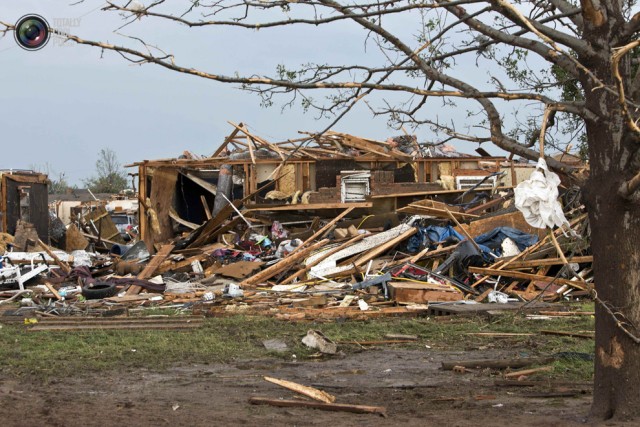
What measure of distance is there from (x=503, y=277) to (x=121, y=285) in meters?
7.98

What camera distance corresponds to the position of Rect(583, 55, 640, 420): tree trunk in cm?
606

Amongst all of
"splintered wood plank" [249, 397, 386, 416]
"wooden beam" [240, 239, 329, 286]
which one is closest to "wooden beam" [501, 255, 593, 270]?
"wooden beam" [240, 239, 329, 286]

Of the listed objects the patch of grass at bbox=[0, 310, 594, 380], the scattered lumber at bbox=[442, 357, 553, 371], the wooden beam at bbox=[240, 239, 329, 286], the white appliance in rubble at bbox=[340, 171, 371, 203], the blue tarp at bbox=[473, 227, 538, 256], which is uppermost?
the white appliance in rubble at bbox=[340, 171, 371, 203]

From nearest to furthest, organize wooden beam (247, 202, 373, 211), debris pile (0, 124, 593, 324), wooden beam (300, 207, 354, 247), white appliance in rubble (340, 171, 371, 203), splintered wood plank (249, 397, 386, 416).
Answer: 1. splintered wood plank (249, 397, 386, 416)
2. debris pile (0, 124, 593, 324)
3. wooden beam (300, 207, 354, 247)
4. wooden beam (247, 202, 373, 211)
5. white appliance in rubble (340, 171, 371, 203)

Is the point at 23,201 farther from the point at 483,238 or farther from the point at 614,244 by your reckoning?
the point at 614,244

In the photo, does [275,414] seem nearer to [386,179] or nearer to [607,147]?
[607,147]

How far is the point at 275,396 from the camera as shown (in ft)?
26.1

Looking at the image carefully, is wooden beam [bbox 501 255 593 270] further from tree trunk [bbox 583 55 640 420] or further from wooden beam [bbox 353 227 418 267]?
tree trunk [bbox 583 55 640 420]

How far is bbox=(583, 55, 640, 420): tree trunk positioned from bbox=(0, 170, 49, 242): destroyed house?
Result: 21487 millimetres

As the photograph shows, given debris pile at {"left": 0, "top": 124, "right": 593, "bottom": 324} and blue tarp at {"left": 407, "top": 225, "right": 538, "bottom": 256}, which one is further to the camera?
blue tarp at {"left": 407, "top": 225, "right": 538, "bottom": 256}

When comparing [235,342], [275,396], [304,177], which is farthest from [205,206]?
[275,396]

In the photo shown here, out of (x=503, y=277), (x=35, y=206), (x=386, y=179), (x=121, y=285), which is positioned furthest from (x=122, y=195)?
(x=503, y=277)

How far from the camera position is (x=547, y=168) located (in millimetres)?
5984

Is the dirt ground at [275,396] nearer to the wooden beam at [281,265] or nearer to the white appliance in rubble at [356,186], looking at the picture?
the wooden beam at [281,265]
